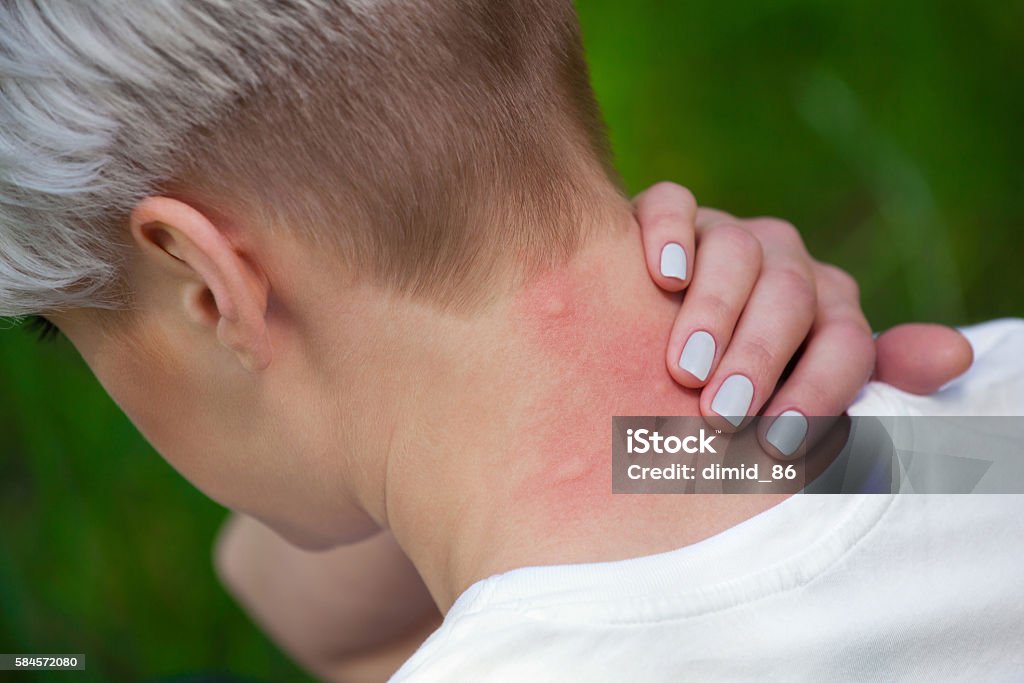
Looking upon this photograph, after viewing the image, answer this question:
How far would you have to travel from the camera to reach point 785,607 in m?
0.81

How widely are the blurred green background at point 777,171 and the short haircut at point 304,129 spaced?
1244mm

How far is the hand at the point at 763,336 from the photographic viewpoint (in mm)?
916

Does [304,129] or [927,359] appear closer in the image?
[304,129]

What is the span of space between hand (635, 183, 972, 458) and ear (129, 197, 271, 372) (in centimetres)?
36

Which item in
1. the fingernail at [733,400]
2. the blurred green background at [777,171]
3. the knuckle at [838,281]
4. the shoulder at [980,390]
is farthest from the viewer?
the blurred green background at [777,171]

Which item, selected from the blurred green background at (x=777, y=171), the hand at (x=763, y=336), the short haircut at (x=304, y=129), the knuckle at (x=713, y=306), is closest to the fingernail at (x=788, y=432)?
the hand at (x=763, y=336)

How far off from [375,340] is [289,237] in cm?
12

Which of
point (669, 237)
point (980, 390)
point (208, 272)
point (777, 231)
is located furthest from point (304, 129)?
point (980, 390)

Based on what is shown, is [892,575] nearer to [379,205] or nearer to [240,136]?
[379,205]

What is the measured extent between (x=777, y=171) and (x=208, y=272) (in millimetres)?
1757

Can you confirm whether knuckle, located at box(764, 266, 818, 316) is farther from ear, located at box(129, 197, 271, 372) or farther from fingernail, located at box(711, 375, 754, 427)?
ear, located at box(129, 197, 271, 372)

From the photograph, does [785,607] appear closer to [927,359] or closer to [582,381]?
[582,381]

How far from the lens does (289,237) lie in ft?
2.82

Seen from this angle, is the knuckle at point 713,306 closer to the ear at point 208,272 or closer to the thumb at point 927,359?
the thumb at point 927,359
